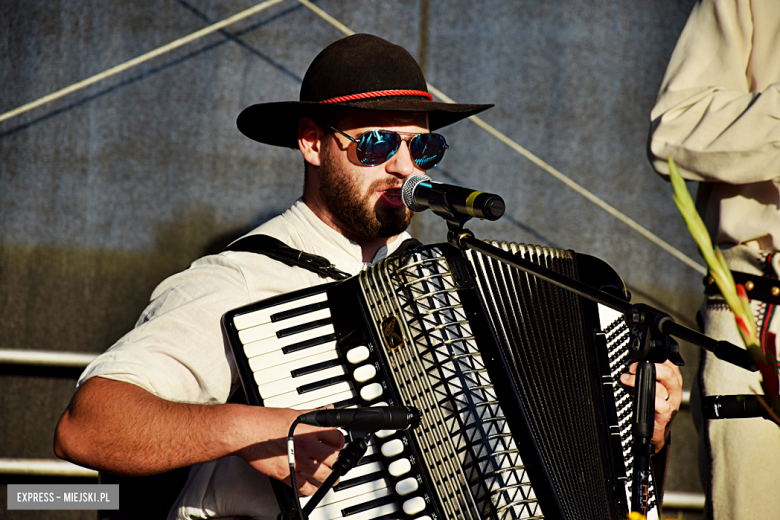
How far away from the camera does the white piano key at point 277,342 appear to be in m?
1.32

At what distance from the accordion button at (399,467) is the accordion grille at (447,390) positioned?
0.04 metres

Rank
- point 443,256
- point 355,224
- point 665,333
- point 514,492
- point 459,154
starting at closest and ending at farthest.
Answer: point 665,333, point 514,492, point 443,256, point 355,224, point 459,154

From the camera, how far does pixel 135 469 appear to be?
1.38 meters

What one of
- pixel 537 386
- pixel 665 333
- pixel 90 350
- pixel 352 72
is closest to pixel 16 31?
pixel 90 350

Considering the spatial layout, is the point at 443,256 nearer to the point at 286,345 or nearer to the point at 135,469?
the point at 286,345

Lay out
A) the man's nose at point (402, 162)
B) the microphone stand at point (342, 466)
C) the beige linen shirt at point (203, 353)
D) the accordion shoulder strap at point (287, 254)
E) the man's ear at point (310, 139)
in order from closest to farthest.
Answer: the microphone stand at point (342, 466), the beige linen shirt at point (203, 353), the accordion shoulder strap at point (287, 254), the man's nose at point (402, 162), the man's ear at point (310, 139)

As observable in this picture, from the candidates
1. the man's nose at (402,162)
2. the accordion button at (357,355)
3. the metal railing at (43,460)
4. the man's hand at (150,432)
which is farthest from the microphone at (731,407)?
the metal railing at (43,460)

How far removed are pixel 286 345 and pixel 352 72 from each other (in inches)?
31.4

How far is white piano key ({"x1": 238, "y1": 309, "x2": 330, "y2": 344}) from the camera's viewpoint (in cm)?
133

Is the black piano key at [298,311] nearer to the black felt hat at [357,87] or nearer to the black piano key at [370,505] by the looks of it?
the black piano key at [370,505]

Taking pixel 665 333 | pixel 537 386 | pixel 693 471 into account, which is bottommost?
pixel 693 471

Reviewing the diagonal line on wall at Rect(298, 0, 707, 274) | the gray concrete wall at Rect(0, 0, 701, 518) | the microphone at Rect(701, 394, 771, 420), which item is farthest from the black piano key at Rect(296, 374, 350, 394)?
the diagonal line on wall at Rect(298, 0, 707, 274)

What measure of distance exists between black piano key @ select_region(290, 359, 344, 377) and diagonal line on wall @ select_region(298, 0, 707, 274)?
2.03 m

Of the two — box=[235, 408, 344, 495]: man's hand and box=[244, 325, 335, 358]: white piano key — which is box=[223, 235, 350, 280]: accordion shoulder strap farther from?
box=[235, 408, 344, 495]: man's hand
